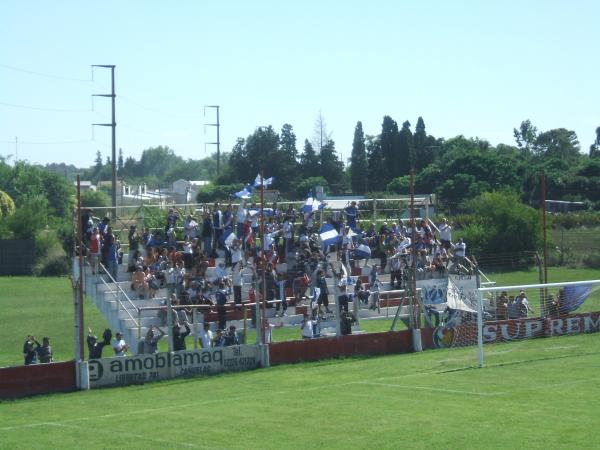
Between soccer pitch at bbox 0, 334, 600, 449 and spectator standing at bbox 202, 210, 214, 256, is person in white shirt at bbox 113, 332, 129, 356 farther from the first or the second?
spectator standing at bbox 202, 210, 214, 256

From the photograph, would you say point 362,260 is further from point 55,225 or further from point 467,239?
point 55,225

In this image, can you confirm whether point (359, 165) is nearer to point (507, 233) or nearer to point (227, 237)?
point (507, 233)

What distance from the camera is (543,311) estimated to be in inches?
1347

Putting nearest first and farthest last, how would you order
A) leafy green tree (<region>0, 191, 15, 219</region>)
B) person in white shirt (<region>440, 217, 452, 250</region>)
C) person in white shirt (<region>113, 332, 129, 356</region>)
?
person in white shirt (<region>113, 332, 129, 356</region>)
person in white shirt (<region>440, 217, 452, 250</region>)
leafy green tree (<region>0, 191, 15, 219</region>)

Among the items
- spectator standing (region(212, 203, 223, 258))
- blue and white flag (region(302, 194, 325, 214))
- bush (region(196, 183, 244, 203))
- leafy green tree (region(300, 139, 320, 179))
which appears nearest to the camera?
spectator standing (region(212, 203, 223, 258))

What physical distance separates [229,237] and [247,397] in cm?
1382

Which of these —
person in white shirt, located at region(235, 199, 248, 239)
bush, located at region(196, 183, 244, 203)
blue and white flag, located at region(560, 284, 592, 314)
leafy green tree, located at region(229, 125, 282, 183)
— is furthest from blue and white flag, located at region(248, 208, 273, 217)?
leafy green tree, located at region(229, 125, 282, 183)

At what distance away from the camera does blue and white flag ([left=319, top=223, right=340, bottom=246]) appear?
36.6 metres

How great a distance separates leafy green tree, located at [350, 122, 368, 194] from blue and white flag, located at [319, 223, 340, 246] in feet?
211

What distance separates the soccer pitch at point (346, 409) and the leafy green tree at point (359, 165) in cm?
7467

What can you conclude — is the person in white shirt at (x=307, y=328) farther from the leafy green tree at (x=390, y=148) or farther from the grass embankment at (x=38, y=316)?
the leafy green tree at (x=390, y=148)

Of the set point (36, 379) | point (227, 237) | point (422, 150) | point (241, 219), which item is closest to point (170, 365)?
point (36, 379)

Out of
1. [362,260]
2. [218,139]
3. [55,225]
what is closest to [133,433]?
[362,260]

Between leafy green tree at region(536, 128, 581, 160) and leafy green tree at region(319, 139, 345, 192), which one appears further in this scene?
leafy green tree at region(536, 128, 581, 160)
